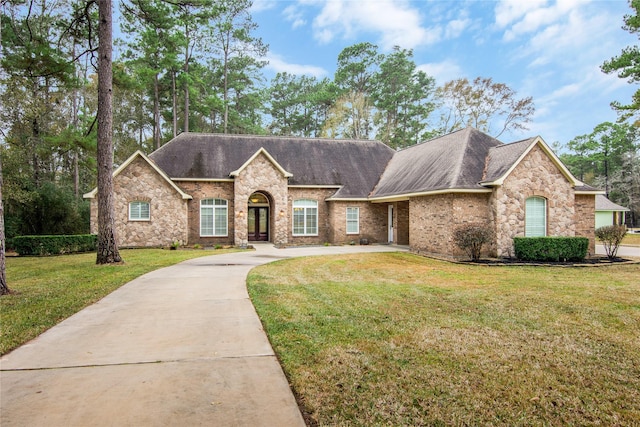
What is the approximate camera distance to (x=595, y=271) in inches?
480

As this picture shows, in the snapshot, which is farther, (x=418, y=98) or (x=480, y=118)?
(x=418, y=98)

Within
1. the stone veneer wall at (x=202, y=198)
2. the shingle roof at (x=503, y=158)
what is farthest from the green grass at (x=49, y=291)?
the shingle roof at (x=503, y=158)

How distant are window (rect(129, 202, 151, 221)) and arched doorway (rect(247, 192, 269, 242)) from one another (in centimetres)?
608

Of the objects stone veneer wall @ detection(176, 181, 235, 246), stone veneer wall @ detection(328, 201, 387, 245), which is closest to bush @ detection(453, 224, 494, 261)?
stone veneer wall @ detection(328, 201, 387, 245)

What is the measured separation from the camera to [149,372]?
3801 millimetres

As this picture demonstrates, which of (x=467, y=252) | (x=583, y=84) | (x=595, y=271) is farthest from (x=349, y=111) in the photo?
(x=595, y=271)

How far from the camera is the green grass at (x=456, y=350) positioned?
3178mm

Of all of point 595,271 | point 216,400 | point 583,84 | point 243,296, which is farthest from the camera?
point 583,84

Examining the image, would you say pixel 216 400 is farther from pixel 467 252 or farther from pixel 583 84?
pixel 583 84

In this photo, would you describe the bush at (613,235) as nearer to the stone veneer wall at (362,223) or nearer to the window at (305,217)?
the stone veneer wall at (362,223)

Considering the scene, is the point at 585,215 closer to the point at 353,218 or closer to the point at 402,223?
the point at 402,223

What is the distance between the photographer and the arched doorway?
23022 mm

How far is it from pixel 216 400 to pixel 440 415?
6.30 ft

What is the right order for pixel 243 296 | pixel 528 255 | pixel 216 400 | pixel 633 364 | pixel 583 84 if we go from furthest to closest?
pixel 583 84
pixel 528 255
pixel 243 296
pixel 633 364
pixel 216 400
